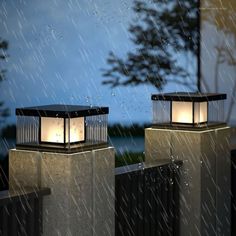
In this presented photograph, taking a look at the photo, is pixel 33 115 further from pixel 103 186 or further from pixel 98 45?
pixel 98 45

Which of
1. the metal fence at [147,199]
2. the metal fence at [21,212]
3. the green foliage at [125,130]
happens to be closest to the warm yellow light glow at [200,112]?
the metal fence at [147,199]

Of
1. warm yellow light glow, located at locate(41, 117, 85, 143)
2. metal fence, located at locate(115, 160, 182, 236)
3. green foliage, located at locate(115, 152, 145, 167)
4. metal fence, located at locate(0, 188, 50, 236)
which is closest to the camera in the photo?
metal fence, located at locate(0, 188, 50, 236)

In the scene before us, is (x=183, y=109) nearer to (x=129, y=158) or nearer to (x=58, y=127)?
(x=58, y=127)

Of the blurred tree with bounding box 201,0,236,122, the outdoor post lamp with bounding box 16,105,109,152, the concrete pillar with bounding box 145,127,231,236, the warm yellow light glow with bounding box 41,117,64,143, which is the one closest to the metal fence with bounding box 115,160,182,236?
the concrete pillar with bounding box 145,127,231,236

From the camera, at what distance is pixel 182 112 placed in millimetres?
5719

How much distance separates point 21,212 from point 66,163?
12.8 inches

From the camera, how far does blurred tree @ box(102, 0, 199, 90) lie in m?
10.2

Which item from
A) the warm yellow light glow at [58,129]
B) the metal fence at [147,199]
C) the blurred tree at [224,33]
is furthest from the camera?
the blurred tree at [224,33]

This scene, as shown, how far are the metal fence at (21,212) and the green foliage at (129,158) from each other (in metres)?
5.63

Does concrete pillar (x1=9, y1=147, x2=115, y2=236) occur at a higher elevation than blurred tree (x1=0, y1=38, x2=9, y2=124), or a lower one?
lower

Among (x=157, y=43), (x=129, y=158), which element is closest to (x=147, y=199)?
(x=157, y=43)

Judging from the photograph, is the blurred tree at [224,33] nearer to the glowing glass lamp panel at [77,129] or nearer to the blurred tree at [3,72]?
the blurred tree at [3,72]

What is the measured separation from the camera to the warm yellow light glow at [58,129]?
4398mm

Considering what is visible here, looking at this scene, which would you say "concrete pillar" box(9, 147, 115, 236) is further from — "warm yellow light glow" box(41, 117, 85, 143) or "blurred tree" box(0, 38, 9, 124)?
"blurred tree" box(0, 38, 9, 124)
